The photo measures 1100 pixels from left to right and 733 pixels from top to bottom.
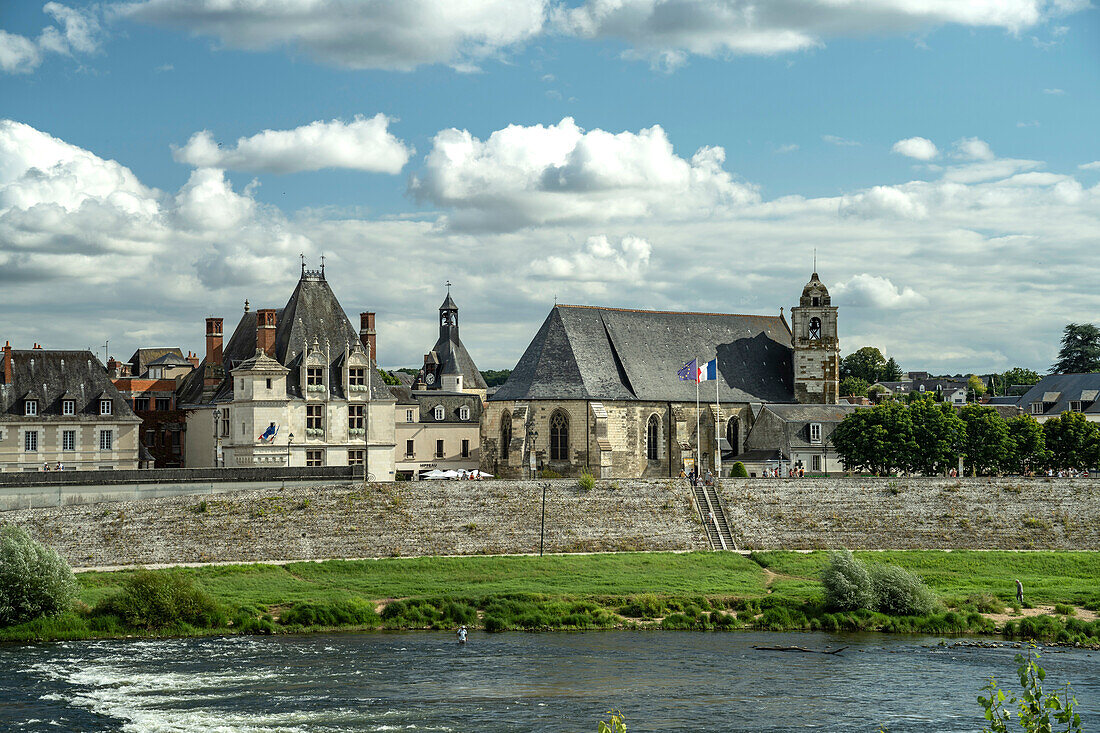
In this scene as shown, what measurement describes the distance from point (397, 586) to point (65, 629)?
1423 cm

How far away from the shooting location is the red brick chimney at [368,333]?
74.4 m

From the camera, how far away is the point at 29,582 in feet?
149

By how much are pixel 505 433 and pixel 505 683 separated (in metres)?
39.1

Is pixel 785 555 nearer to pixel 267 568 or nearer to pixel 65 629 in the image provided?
pixel 267 568

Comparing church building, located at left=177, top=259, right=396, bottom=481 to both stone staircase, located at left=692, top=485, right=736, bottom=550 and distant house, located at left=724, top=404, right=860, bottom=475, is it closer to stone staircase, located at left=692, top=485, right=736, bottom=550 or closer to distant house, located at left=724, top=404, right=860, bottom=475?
stone staircase, located at left=692, top=485, right=736, bottom=550

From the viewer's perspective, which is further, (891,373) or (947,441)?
(891,373)

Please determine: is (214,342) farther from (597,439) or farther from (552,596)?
(552,596)

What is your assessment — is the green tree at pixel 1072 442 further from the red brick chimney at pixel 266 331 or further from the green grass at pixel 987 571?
the red brick chimney at pixel 266 331

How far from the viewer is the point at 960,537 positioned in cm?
6406

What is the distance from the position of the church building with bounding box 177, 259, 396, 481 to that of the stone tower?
3185cm

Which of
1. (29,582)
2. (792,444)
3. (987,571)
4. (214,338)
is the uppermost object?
(214,338)

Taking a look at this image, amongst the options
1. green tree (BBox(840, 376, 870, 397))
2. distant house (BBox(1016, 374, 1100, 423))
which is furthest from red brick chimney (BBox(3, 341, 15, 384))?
green tree (BBox(840, 376, 870, 397))

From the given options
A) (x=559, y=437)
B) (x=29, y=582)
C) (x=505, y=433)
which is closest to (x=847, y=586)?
(x=559, y=437)

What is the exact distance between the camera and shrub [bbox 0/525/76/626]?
1778 inches
